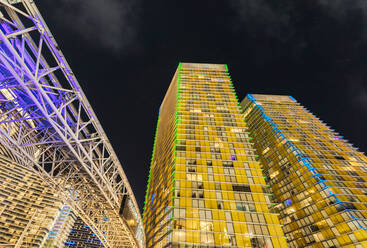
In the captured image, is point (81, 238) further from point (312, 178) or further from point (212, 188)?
point (312, 178)

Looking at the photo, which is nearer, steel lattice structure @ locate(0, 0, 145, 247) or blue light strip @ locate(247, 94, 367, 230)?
steel lattice structure @ locate(0, 0, 145, 247)

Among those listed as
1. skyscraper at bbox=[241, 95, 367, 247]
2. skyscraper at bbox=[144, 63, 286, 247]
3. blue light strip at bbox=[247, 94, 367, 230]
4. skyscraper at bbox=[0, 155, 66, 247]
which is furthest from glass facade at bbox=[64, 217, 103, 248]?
blue light strip at bbox=[247, 94, 367, 230]

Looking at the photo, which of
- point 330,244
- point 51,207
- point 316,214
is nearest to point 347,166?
point 316,214

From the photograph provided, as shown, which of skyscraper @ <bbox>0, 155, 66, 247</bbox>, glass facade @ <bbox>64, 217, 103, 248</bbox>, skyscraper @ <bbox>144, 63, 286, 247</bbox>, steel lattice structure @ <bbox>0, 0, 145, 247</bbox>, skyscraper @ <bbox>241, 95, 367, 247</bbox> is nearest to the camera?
steel lattice structure @ <bbox>0, 0, 145, 247</bbox>

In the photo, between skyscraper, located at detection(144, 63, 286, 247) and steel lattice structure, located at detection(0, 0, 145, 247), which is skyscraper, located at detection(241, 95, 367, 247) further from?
steel lattice structure, located at detection(0, 0, 145, 247)

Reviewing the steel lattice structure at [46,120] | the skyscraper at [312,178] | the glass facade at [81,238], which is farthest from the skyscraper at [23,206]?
the skyscraper at [312,178]

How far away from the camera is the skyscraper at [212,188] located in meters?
27.5

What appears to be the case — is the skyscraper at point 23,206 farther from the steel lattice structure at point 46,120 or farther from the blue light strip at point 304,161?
the blue light strip at point 304,161

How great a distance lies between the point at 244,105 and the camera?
8262cm

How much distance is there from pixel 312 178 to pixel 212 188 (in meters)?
28.0

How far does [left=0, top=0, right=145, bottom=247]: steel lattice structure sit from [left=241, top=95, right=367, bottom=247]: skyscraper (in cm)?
3847

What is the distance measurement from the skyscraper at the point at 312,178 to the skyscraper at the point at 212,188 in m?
16.7

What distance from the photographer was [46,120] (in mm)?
16328

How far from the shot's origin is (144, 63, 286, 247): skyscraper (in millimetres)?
27484
